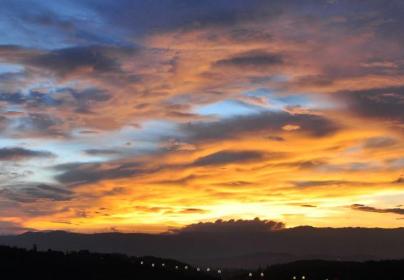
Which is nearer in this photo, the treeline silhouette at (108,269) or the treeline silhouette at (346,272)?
the treeline silhouette at (108,269)

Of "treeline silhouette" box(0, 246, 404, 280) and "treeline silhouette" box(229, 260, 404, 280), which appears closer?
"treeline silhouette" box(0, 246, 404, 280)

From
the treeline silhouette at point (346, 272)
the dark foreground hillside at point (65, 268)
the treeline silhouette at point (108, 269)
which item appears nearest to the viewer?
the dark foreground hillside at point (65, 268)

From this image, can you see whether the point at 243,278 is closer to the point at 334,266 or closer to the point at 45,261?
the point at 334,266

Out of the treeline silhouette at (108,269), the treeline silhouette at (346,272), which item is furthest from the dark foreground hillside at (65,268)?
the treeline silhouette at (346,272)

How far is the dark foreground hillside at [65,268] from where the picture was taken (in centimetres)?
6410

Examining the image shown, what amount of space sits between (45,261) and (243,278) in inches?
1801

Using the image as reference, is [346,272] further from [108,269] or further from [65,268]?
[65,268]

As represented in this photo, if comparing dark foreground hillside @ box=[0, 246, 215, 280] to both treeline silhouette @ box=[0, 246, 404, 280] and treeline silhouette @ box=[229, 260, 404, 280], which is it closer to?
treeline silhouette @ box=[0, 246, 404, 280]

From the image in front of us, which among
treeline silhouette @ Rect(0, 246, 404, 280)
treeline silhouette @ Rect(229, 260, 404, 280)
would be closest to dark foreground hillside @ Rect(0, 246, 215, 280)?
treeline silhouette @ Rect(0, 246, 404, 280)

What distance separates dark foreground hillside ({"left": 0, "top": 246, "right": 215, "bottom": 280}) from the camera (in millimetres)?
64100

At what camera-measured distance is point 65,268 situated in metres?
70.2

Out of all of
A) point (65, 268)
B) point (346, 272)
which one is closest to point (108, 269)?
point (65, 268)

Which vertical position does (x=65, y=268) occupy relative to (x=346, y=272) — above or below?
above

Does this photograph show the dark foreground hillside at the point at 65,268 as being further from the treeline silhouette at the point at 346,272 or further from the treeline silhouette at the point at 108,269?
the treeline silhouette at the point at 346,272
